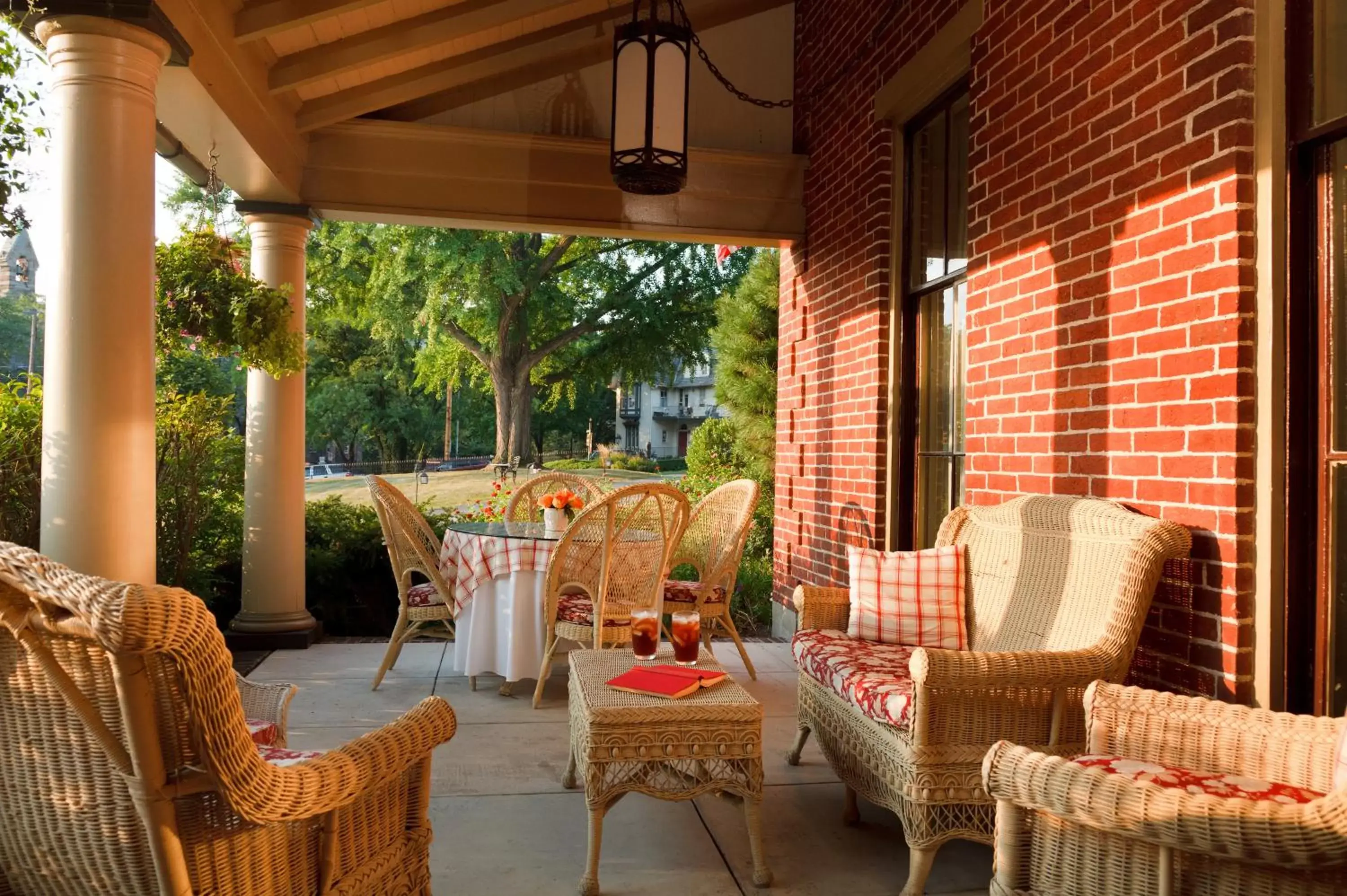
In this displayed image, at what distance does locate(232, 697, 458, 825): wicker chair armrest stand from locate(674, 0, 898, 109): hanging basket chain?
307 cm

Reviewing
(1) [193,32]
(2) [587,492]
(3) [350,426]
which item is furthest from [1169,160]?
(3) [350,426]

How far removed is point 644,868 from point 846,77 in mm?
3955

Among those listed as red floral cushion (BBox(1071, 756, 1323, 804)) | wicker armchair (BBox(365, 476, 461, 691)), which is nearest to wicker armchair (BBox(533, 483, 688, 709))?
wicker armchair (BBox(365, 476, 461, 691))

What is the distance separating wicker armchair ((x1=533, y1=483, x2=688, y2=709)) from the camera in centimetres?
388

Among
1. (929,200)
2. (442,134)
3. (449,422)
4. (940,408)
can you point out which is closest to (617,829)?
(940,408)

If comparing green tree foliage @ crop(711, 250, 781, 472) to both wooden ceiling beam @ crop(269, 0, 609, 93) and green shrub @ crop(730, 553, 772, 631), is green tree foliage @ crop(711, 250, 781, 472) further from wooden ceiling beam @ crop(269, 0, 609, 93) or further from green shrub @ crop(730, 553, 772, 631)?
wooden ceiling beam @ crop(269, 0, 609, 93)

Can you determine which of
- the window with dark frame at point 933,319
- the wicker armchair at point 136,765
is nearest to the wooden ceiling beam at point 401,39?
the window with dark frame at point 933,319

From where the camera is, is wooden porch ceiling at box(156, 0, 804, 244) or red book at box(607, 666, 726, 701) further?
wooden porch ceiling at box(156, 0, 804, 244)

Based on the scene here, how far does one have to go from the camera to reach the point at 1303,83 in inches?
87.3

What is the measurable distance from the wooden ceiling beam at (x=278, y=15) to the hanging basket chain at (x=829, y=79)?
136 centimetres

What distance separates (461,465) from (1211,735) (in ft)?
55.3

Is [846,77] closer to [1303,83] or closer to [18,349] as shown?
[1303,83]

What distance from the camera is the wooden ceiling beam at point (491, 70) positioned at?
4.76m

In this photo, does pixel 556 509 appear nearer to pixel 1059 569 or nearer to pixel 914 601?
pixel 914 601
